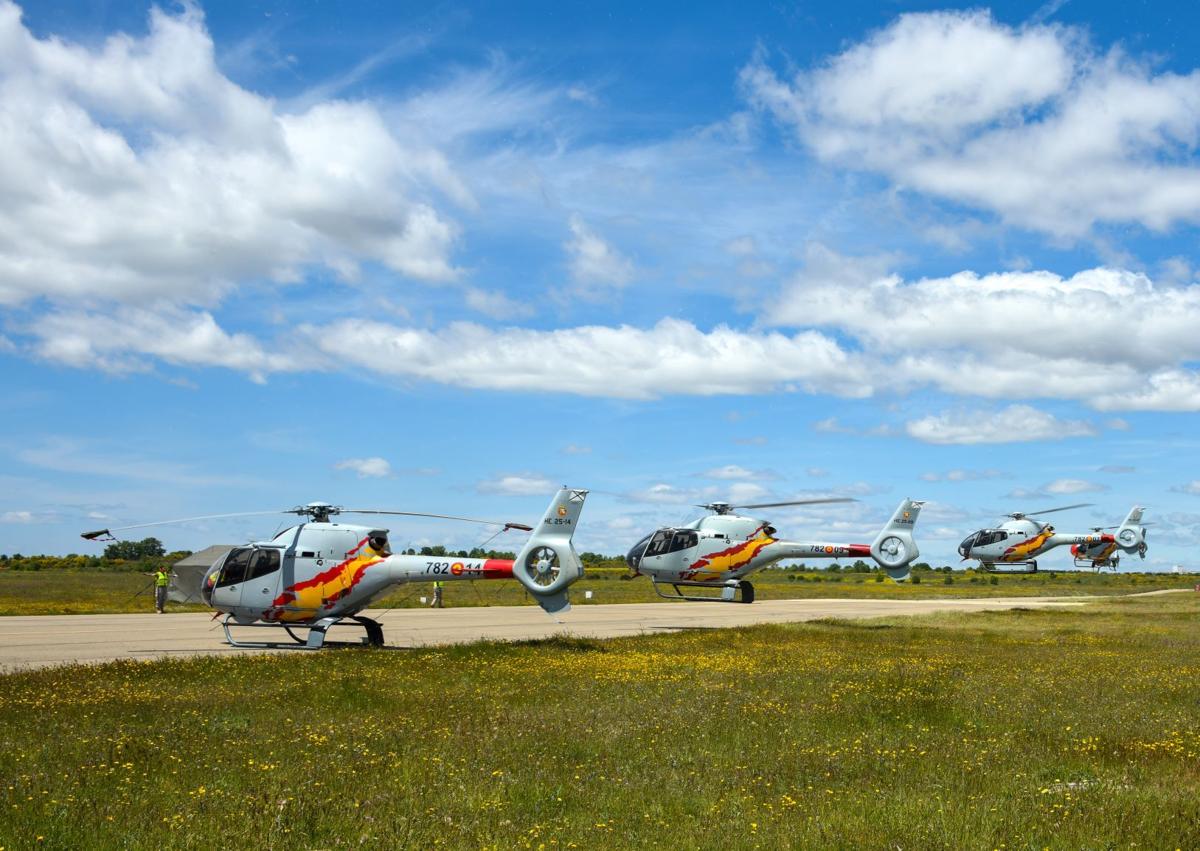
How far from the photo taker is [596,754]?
1310 centimetres

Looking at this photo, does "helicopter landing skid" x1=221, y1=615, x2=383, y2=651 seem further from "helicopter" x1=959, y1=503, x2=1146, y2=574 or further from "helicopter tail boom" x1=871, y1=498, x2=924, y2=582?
"helicopter" x1=959, y1=503, x2=1146, y2=574

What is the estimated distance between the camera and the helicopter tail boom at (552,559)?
26.9 m

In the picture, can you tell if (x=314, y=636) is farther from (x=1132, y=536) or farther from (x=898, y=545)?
(x=1132, y=536)

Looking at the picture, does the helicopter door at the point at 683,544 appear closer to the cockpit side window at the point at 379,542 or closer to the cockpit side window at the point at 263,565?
the cockpit side window at the point at 379,542

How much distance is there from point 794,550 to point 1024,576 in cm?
11650

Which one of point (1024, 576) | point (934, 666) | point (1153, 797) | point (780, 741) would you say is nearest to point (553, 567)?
point (934, 666)

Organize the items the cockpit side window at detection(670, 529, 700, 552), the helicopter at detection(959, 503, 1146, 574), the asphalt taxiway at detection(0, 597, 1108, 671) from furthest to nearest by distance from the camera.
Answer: the helicopter at detection(959, 503, 1146, 574), the cockpit side window at detection(670, 529, 700, 552), the asphalt taxiway at detection(0, 597, 1108, 671)

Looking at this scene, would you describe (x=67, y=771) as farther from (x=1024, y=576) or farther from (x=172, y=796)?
(x=1024, y=576)

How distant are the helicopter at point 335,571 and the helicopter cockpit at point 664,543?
15.5m

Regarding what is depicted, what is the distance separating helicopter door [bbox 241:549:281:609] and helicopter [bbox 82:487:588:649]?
3cm

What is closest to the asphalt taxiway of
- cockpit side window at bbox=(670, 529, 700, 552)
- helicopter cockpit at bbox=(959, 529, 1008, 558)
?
cockpit side window at bbox=(670, 529, 700, 552)

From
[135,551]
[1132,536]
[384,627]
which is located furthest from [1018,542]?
[135,551]

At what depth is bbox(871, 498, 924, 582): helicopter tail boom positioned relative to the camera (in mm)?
48188

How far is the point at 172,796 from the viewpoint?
34.5 ft
